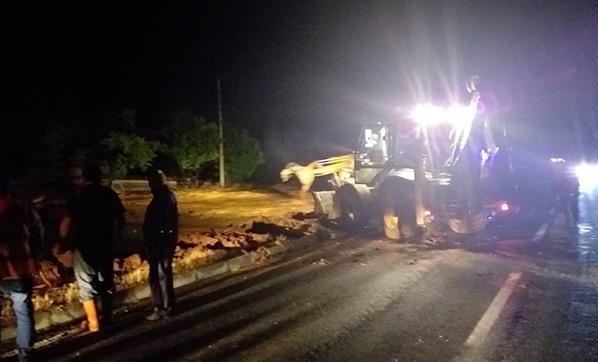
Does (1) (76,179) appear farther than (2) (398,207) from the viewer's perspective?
No

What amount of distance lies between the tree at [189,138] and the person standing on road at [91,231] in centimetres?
1936

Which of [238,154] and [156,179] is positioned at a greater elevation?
[238,154]

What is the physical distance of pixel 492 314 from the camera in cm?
673

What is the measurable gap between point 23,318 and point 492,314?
202 inches

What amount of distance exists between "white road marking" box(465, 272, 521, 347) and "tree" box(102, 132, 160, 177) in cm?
1734

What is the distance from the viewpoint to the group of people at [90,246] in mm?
5207

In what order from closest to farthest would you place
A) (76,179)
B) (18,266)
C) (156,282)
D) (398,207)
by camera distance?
(18,266), (76,179), (156,282), (398,207)

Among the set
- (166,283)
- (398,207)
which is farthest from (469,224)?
(166,283)

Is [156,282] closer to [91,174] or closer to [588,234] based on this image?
[91,174]

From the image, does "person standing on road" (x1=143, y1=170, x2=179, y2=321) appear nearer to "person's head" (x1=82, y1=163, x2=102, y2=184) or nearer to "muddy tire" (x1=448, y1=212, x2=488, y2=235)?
"person's head" (x1=82, y1=163, x2=102, y2=184)

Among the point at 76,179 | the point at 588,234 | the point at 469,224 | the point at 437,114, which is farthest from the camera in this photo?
the point at 588,234

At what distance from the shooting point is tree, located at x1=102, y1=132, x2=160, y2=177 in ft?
73.8

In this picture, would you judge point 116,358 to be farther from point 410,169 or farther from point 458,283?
point 410,169

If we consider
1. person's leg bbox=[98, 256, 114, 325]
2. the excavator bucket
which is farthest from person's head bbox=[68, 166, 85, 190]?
the excavator bucket
